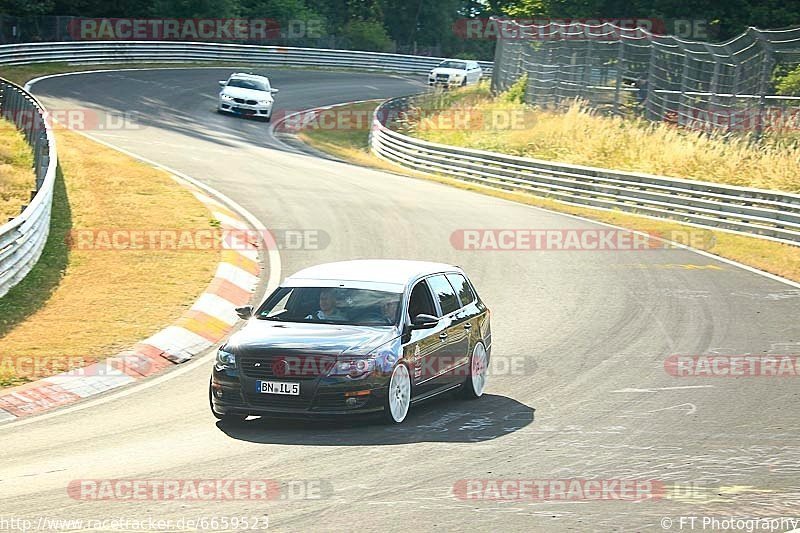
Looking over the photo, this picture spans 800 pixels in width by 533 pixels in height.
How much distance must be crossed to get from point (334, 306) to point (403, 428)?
1498 millimetres

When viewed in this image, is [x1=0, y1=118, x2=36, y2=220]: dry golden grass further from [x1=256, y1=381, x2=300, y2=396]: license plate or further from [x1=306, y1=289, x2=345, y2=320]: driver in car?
[x1=256, y1=381, x2=300, y2=396]: license plate

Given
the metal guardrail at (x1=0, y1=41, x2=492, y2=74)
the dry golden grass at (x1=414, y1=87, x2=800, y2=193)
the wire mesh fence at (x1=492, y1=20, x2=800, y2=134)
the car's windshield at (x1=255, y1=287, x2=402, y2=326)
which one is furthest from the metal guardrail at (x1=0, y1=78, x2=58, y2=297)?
the metal guardrail at (x1=0, y1=41, x2=492, y2=74)

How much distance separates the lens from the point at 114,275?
742 inches

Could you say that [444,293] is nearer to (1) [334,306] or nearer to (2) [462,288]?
(2) [462,288]

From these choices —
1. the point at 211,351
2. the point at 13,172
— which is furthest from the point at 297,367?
the point at 13,172

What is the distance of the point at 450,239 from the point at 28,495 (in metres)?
15.4

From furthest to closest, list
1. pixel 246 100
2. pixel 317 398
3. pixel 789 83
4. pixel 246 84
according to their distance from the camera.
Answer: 1. pixel 246 84
2. pixel 246 100
3. pixel 789 83
4. pixel 317 398

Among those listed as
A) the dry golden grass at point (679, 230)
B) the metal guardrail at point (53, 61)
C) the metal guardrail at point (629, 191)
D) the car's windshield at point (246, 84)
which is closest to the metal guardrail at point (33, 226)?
the metal guardrail at point (53, 61)

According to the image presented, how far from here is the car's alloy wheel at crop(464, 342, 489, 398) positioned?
12688 millimetres

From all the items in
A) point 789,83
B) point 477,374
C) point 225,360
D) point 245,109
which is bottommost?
point 245,109

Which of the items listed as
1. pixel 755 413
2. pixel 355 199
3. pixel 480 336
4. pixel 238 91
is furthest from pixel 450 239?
pixel 238 91

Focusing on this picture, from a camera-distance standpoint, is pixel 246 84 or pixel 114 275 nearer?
pixel 114 275

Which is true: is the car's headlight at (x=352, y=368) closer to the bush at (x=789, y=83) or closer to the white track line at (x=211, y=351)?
the white track line at (x=211, y=351)

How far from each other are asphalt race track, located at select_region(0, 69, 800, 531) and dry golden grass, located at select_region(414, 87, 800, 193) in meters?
7.98
